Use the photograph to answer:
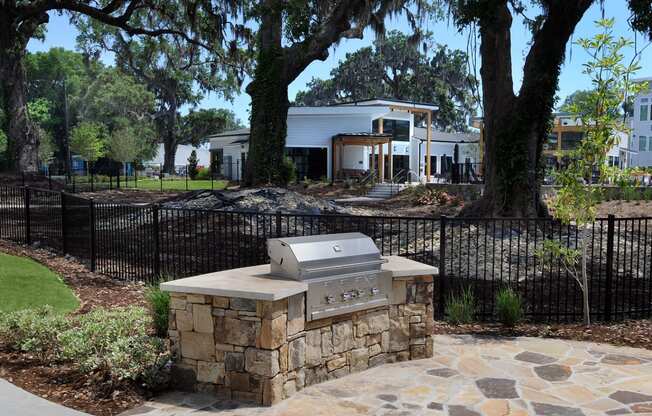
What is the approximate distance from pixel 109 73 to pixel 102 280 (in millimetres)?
57620

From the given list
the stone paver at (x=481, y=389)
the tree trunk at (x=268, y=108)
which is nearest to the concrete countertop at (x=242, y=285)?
the stone paver at (x=481, y=389)

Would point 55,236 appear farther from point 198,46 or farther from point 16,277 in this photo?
point 198,46

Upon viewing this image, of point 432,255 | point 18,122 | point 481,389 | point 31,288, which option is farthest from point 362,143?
point 481,389

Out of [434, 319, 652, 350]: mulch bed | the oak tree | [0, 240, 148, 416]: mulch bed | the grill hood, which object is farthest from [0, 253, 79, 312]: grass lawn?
the oak tree

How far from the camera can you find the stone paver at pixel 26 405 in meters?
4.43

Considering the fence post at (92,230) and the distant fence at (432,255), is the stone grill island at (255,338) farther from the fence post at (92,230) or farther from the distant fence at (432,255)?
the fence post at (92,230)

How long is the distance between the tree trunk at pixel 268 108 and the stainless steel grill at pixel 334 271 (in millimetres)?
15735

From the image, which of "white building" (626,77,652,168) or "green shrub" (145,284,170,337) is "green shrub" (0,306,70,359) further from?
"white building" (626,77,652,168)

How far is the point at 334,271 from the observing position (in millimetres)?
5340

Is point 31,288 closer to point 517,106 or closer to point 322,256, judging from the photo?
point 322,256

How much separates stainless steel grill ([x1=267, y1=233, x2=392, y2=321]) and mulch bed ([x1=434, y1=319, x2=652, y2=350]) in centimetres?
183

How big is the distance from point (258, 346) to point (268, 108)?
17387mm

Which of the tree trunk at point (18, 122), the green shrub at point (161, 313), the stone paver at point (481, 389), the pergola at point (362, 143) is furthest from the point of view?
the pergola at point (362, 143)

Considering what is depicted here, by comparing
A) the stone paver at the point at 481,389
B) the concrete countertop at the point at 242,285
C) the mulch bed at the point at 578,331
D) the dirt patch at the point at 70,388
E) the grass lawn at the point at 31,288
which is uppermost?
the concrete countertop at the point at 242,285
